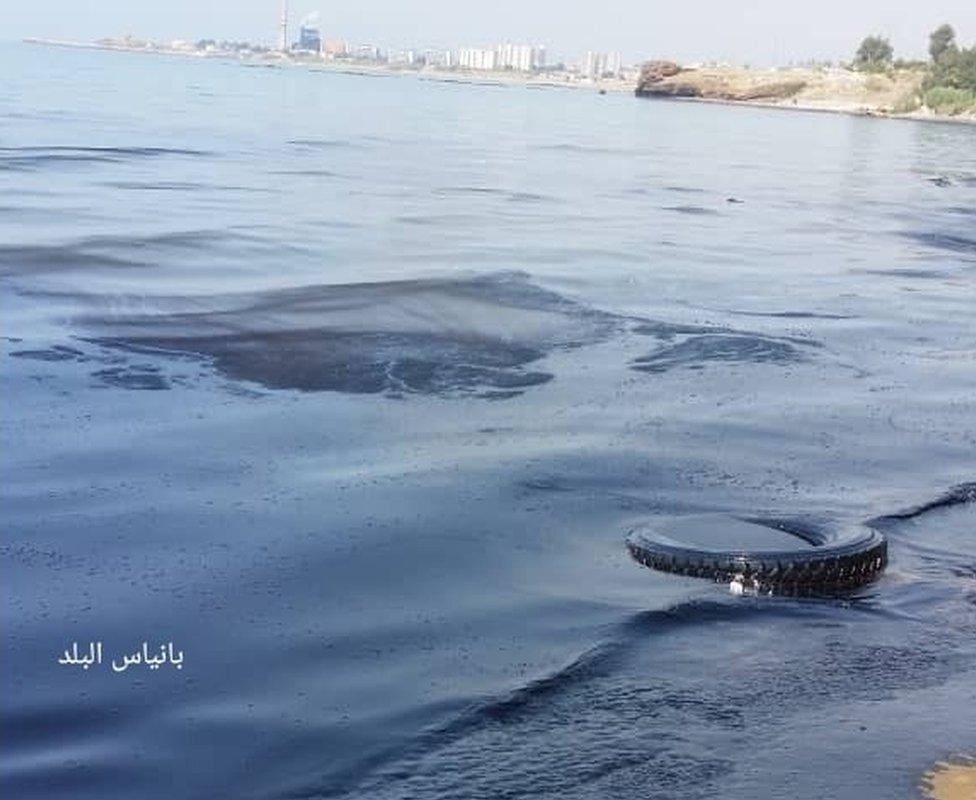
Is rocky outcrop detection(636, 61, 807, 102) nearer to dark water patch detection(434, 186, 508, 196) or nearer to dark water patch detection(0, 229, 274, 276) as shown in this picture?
dark water patch detection(434, 186, 508, 196)

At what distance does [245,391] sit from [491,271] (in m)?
7.78

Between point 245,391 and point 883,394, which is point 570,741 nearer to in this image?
point 245,391

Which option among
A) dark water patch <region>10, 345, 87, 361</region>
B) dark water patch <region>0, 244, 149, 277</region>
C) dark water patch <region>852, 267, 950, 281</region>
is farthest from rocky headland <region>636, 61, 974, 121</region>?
dark water patch <region>10, 345, 87, 361</region>

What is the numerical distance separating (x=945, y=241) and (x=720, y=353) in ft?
50.8

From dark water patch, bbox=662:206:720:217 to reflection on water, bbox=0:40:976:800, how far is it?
6266 mm

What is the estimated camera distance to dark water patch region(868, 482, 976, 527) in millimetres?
10148

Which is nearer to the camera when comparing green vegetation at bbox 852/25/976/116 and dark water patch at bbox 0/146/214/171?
dark water patch at bbox 0/146/214/171

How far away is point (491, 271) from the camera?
1992 centimetres

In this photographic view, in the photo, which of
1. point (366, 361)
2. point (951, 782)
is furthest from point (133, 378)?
point (951, 782)

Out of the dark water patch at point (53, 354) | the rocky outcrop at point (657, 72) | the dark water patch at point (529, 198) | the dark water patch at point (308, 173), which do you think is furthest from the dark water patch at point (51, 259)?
the rocky outcrop at point (657, 72)

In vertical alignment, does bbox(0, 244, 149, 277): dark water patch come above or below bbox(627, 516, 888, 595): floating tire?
above

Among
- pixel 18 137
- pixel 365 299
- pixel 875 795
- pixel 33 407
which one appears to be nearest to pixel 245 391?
pixel 33 407

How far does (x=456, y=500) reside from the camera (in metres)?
10.1

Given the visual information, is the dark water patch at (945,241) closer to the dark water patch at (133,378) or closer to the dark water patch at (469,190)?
the dark water patch at (469,190)
